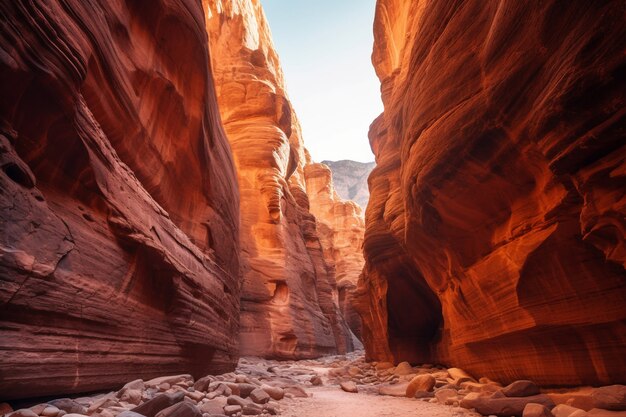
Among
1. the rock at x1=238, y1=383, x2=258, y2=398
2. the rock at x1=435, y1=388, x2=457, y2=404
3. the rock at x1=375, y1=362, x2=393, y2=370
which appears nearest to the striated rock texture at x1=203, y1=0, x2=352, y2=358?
the rock at x1=375, y1=362, x2=393, y2=370

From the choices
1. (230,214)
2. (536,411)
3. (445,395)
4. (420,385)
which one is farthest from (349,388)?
(230,214)

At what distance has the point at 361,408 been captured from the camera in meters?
6.21

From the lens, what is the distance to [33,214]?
371 centimetres

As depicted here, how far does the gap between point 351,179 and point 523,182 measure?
3862 inches

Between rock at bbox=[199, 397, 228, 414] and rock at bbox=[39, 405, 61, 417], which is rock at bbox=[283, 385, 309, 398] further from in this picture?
rock at bbox=[39, 405, 61, 417]

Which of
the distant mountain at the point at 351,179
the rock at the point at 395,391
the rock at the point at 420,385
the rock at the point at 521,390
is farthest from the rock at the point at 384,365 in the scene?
the distant mountain at the point at 351,179

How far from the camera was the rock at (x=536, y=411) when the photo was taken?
436 centimetres

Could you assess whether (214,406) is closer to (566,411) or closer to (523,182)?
(566,411)

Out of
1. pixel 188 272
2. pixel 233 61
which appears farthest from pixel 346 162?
pixel 188 272

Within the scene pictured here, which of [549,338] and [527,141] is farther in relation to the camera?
[549,338]

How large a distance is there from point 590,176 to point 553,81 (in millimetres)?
1216

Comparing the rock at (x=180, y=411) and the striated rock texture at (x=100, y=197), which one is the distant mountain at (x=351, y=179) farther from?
the rock at (x=180, y=411)

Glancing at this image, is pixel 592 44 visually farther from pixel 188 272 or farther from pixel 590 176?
pixel 188 272

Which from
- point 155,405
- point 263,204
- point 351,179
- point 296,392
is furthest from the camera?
point 351,179
